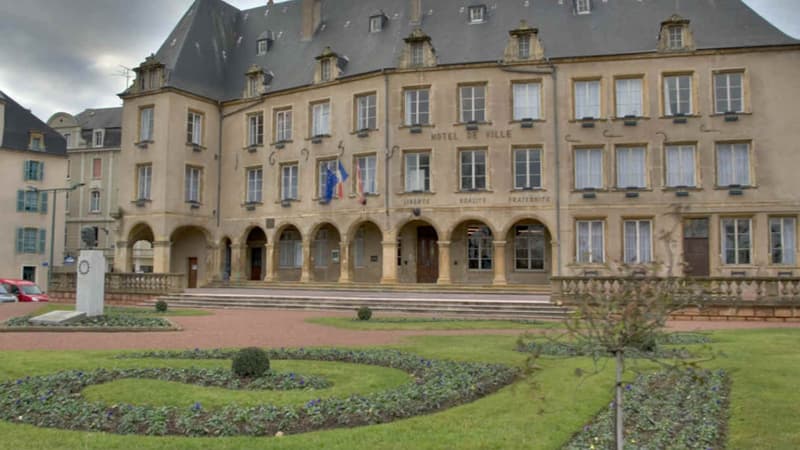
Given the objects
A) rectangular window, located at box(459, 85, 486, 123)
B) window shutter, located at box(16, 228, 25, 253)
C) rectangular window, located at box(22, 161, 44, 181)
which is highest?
rectangular window, located at box(459, 85, 486, 123)

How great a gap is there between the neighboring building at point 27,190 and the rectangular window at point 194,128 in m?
15.4

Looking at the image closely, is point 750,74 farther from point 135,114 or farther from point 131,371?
point 135,114

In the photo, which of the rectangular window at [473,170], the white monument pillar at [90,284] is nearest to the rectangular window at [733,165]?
the rectangular window at [473,170]

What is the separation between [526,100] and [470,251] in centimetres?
742

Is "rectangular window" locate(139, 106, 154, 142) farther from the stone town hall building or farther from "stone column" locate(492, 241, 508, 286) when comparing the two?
"stone column" locate(492, 241, 508, 286)

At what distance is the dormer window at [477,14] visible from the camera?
104 feet

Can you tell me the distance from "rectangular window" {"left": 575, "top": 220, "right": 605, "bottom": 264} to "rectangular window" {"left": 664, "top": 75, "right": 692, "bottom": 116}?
5636 millimetres

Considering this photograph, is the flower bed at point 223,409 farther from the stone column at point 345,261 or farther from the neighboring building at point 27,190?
the neighboring building at point 27,190

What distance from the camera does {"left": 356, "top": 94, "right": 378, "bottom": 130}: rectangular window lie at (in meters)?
31.4

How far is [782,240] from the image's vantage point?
26.1 metres

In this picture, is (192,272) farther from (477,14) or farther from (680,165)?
(680,165)

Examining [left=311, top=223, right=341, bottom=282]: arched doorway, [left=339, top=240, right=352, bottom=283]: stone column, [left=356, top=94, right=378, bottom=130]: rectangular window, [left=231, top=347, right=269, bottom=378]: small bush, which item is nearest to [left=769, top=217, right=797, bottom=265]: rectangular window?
[left=356, top=94, right=378, bottom=130]: rectangular window

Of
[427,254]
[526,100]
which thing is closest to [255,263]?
[427,254]

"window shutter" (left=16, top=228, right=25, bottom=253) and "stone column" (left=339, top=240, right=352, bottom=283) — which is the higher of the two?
"window shutter" (left=16, top=228, right=25, bottom=253)
